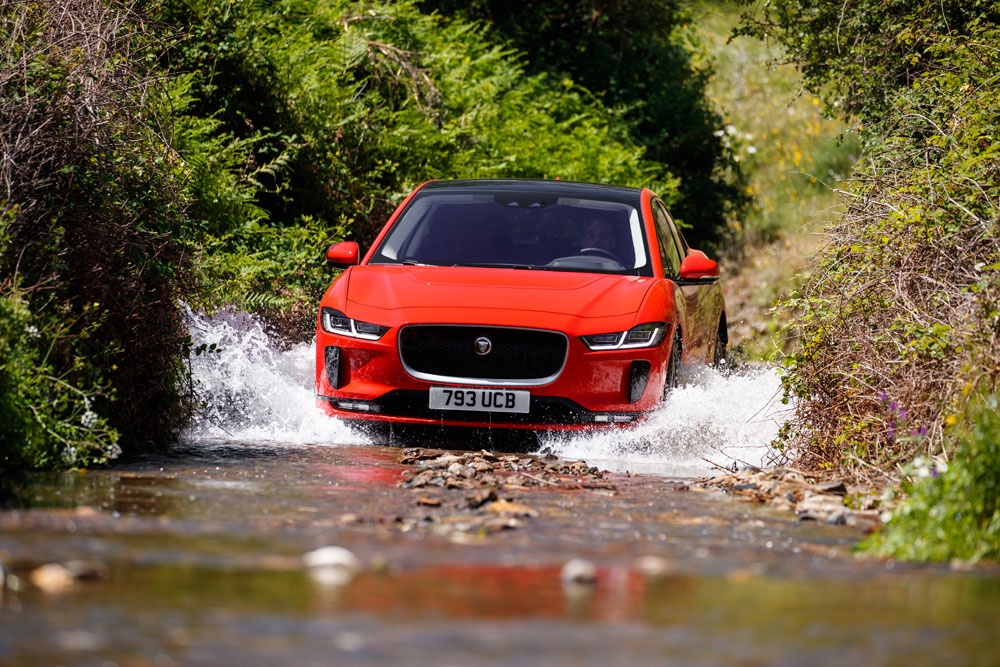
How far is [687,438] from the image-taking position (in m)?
9.09

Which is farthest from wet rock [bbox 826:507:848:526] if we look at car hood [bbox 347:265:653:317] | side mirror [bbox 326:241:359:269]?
side mirror [bbox 326:241:359:269]

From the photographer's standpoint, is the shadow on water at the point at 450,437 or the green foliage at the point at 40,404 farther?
the shadow on water at the point at 450,437

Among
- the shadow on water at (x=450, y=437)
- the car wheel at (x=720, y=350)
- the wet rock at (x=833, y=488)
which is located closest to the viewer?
the wet rock at (x=833, y=488)

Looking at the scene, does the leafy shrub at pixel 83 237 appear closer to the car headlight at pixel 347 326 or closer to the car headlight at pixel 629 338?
the car headlight at pixel 347 326

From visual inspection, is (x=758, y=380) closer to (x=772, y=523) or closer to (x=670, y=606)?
(x=772, y=523)

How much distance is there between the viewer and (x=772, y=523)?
6590 mm

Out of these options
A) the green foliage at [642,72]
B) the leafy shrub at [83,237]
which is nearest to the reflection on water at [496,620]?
the leafy shrub at [83,237]

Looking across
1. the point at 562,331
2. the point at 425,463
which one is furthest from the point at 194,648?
the point at 562,331

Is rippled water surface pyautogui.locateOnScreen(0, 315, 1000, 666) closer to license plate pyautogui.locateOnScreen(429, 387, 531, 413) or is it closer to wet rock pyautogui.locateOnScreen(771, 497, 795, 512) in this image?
wet rock pyautogui.locateOnScreen(771, 497, 795, 512)

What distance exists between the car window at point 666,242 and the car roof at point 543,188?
0.25m

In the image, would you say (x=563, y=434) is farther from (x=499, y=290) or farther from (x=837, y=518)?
(x=837, y=518)

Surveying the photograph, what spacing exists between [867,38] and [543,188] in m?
5.25

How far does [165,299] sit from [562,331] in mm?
2344

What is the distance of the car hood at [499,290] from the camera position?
9086 mm
